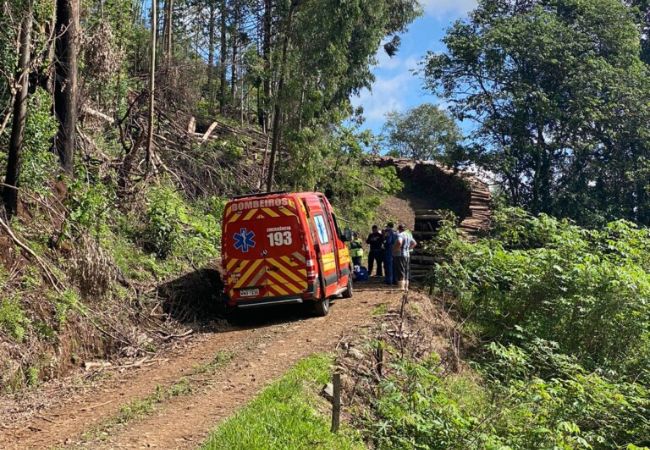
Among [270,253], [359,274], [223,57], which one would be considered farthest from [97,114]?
[223,57]

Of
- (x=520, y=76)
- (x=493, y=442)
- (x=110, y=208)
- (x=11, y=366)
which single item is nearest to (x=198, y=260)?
(x=110, y=208)

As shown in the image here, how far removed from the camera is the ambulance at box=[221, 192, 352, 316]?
11.5 meters

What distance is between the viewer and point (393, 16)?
28.9 meters

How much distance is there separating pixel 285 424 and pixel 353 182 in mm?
19879

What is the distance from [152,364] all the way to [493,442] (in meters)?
5.26

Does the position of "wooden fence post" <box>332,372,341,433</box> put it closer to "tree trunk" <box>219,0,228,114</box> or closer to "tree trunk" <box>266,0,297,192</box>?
"tree trunk" <box>266,0,297,192</box>

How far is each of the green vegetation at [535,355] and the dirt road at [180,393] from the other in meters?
1.71

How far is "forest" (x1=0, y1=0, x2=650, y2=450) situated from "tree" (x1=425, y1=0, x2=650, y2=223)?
96 mm

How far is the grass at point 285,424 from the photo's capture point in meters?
5.88

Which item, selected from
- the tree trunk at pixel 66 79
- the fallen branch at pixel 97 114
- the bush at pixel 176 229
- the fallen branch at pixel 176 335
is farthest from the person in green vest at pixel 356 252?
the tree trunk at pixel 66 79

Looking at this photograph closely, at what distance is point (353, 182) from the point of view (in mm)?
25734

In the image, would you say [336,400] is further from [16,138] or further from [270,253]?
[16,138]

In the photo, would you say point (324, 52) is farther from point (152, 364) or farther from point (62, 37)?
point (152, 364)

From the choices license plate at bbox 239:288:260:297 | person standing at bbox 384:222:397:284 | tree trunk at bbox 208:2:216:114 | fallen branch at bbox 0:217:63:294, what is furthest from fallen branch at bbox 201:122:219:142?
fallen branch at bbox 0:217:63:294
